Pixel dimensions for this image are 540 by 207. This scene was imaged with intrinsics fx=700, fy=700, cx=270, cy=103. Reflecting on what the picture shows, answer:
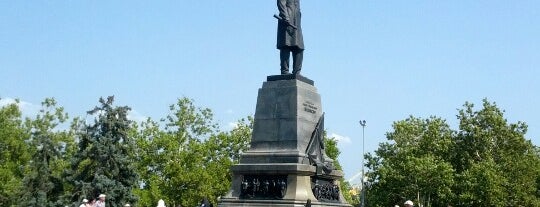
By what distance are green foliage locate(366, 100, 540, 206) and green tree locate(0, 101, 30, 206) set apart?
74.2 ft

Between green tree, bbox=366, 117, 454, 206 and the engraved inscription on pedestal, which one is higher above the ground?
green tree, bbox=366, 117, 454, 206

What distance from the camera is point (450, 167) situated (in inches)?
1740

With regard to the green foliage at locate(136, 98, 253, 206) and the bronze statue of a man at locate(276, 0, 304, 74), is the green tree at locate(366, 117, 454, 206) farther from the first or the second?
the bronze statue of a man at locate(276, 0, 304, 74)

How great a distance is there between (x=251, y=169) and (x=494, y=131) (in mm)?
33498

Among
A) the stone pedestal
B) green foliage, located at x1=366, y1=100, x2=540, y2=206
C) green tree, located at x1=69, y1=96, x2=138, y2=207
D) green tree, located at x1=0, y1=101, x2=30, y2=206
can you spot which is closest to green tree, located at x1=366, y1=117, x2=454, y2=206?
green foliage, located at x1=366, y1=100, x2=540, y2=206

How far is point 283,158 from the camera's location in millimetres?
16453

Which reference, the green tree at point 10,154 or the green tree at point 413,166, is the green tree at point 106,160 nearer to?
the green tree at point 10,154

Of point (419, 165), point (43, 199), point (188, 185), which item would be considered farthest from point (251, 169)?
point (419, 165)

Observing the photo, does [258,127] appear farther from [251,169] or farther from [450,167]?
[450,167]

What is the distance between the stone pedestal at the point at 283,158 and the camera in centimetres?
1605

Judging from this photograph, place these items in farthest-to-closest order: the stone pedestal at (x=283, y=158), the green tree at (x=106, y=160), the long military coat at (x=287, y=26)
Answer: the green tree at (x=106, y=160) < the long military coat at (x=287, y=26) < the stone pedestal at (x=283, y=158)

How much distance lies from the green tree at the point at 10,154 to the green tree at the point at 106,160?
7.87 meters

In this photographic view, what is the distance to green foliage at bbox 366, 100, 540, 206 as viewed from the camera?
4334cm

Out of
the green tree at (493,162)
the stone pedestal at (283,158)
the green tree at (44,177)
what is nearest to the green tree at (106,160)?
the green tree at (44,177)
